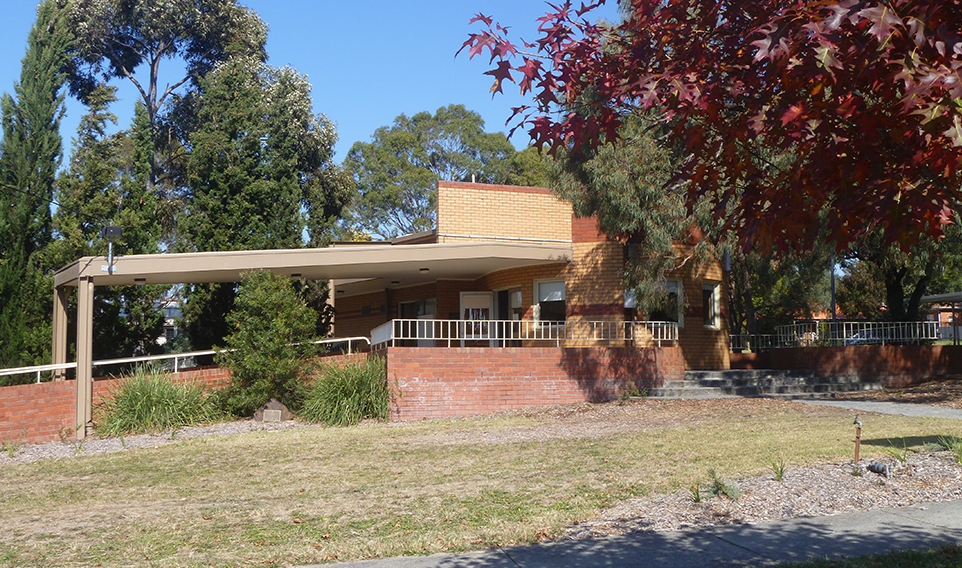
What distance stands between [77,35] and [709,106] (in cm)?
3872

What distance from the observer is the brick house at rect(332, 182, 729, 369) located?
19.4 meters

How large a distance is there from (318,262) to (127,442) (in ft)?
17.4

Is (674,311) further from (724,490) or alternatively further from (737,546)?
(737,546)

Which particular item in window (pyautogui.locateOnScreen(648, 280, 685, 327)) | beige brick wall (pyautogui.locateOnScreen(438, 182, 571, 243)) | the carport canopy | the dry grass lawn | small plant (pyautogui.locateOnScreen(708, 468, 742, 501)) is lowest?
the dry grass lawn

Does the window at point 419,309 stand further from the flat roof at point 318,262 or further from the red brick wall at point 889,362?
the red brick wall at point 889,362

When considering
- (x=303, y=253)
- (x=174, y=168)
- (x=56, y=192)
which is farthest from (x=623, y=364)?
(x=174, y=168)

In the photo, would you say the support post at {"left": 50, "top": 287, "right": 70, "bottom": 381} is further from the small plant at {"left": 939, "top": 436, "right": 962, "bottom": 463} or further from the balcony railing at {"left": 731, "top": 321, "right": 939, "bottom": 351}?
the balcony railing at {"left": 731, "top": 321, "right": 939, "bottom": 351}

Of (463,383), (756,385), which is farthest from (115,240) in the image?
(756,385)

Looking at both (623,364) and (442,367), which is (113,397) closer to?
(442,367)

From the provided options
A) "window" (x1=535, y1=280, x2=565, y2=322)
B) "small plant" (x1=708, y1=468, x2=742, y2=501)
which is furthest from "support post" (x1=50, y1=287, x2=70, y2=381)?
"small plant" (x1=708, y1=468, x2=742, y2=501)

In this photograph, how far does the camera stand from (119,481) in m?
10.3

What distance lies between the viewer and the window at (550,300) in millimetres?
20281

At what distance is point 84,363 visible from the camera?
50.1 feet

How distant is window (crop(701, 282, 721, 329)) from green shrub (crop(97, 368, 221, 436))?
12840 millimetres
